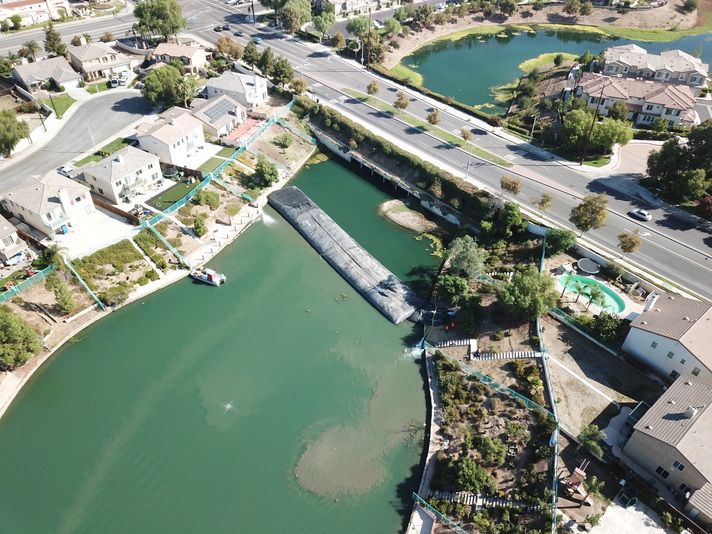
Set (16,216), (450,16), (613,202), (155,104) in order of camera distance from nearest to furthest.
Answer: (16,216), (613,202), (155,104), (450,16)

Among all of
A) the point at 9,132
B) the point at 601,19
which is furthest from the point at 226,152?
the point at 601,19

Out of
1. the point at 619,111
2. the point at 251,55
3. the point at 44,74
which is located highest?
the point at 251,55

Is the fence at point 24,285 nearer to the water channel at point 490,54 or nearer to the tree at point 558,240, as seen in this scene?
the tree at point 558,240

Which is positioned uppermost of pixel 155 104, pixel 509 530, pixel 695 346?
pixel 155 104

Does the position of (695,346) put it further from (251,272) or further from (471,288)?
(251,272)

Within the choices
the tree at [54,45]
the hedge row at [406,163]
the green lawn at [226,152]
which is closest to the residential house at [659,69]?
the hedge row at [406,163]

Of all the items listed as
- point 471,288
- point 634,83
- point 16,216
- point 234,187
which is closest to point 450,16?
point 634,83

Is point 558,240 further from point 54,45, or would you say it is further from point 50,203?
point 54,45
